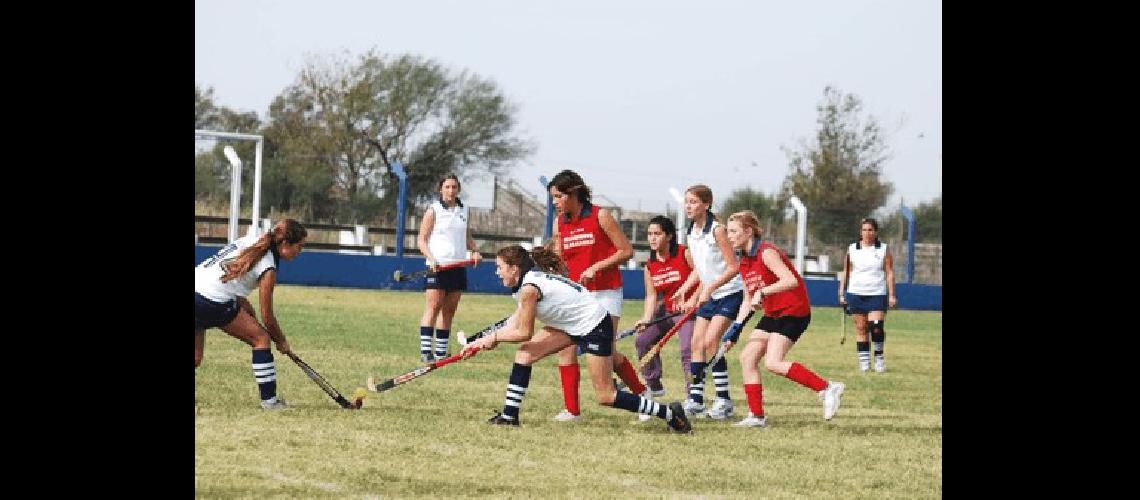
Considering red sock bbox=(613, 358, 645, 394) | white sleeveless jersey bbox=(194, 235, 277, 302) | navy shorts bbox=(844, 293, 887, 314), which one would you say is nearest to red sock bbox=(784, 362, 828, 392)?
red sock bbox=(613, 358, 645, 394)

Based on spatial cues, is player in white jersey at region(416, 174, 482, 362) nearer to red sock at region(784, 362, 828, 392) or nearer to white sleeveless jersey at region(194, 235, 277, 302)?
white sleeveless jersey at region(194, 235, 277, 302)

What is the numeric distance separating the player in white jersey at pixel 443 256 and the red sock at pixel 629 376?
4116mm

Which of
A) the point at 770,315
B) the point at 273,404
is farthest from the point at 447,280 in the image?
the point at 770,315

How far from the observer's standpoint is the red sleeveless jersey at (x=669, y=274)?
1189cm

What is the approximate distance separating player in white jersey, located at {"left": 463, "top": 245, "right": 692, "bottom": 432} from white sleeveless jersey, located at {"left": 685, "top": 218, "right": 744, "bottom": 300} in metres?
1.40

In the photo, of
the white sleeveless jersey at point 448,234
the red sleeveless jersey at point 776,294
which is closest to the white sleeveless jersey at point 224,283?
the red sleeveless jersey at point 776,294

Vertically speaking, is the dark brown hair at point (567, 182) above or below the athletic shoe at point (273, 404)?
above

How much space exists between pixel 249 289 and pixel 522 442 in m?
2.10

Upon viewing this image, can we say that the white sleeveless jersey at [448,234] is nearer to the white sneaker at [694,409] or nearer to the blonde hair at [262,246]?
the white sneaker at [694,409]

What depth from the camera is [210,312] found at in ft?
33.4
